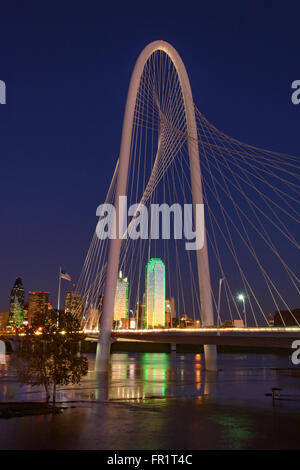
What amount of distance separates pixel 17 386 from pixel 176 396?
42.2 feet

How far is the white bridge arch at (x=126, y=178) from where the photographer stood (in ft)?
151

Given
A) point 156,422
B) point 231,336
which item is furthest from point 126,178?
point 156,422

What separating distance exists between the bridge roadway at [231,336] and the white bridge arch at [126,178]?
3.01 meters

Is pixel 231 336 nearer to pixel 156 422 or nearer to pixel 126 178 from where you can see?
pixel 156 422

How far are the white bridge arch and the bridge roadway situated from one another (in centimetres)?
301

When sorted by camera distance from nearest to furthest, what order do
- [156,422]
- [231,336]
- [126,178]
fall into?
1. [156,422]
2. [231,336]
3. [126,178]

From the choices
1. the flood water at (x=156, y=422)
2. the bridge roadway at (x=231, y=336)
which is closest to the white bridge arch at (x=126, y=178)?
the bridge roadway at (x=231, y=336)

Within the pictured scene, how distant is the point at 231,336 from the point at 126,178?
19.9 m

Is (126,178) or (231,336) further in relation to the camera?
(126,178)

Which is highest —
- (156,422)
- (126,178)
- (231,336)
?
(126,178)

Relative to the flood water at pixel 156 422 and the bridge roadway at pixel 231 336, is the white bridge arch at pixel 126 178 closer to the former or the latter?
the bridge roadway at pixel 231 336

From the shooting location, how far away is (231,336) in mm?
32094
